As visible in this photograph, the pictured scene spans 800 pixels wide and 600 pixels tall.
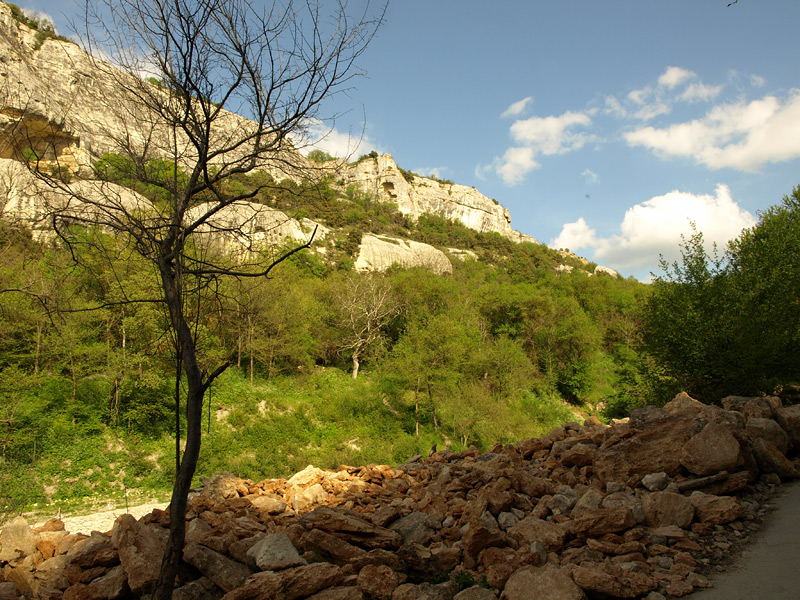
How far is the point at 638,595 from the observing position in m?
3.83

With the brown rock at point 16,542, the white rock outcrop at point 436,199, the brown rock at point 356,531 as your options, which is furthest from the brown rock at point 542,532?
the white rock outcrop at point 436,199

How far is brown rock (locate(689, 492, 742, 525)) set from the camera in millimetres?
4973

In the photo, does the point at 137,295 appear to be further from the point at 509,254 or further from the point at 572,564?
the point at 509,254

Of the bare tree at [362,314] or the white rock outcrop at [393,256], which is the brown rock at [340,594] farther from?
the white rock outcrop at [393,256]

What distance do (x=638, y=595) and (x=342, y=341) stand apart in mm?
31028

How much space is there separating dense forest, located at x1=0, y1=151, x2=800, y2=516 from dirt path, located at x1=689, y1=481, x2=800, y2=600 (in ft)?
16.6

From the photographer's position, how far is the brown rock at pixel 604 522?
4758mm

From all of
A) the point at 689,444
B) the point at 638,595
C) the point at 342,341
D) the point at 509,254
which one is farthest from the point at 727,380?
the point at 509,254

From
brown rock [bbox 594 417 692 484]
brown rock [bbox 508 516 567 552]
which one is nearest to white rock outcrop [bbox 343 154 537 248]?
brown rock [bbox 594 417 692 484]

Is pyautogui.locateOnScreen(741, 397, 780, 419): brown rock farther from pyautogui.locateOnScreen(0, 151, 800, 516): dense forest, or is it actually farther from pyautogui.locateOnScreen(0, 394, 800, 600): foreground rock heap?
pyautogui.locateOnScreen(0, 151, 800, 516): dense forest

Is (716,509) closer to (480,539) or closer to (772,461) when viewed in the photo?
(772,461)

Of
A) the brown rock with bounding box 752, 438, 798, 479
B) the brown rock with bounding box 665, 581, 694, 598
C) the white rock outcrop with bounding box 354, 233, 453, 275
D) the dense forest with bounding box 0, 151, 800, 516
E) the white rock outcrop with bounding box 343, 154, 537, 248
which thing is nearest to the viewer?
the brown rock with bounding box 665, 581, 694, 598

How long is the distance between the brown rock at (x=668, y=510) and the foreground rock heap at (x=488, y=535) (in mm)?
14

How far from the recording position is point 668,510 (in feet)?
16.4
